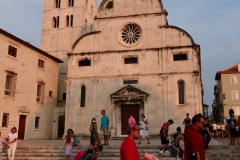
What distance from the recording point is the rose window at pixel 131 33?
2539 centimetres

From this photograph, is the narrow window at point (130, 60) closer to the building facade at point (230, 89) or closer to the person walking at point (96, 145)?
the person walking at point (96, 145)

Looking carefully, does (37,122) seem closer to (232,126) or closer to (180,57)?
(180,57)

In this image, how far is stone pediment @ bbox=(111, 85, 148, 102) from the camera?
23312mm

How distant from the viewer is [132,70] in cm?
2439

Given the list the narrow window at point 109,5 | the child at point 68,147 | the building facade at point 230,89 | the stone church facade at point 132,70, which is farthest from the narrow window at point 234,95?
the child at point 68,147

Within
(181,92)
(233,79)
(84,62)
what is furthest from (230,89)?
(84,62)

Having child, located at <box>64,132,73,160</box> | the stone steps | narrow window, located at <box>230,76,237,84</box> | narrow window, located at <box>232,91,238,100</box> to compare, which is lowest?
the stone steps

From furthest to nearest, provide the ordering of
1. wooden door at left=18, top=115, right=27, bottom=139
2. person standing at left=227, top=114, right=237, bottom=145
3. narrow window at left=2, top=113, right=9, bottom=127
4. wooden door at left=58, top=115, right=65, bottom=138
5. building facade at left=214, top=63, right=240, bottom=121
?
building facade at left=214, top=63, right=240, bottom=121 < wooden door at left=58, top=115, right=65, bottom=138 < wooden door at left=18, top=115, right=27, bottom=139 < narrow window at left=2, top=113, right=9, bottom=127 < person standing at left=227, top=114, right=237, bottom=145

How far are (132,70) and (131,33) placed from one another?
156 inches

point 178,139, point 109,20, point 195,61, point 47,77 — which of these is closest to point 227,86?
point 195,61

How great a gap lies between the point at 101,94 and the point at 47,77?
7.55m

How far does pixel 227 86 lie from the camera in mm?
45406

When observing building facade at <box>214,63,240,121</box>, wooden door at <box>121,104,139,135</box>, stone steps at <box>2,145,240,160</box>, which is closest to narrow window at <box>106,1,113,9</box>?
wooden door at <box>121,104,139,135</box>

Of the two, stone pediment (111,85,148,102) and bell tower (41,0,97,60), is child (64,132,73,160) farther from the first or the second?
bell tower (41,0,97,60)
